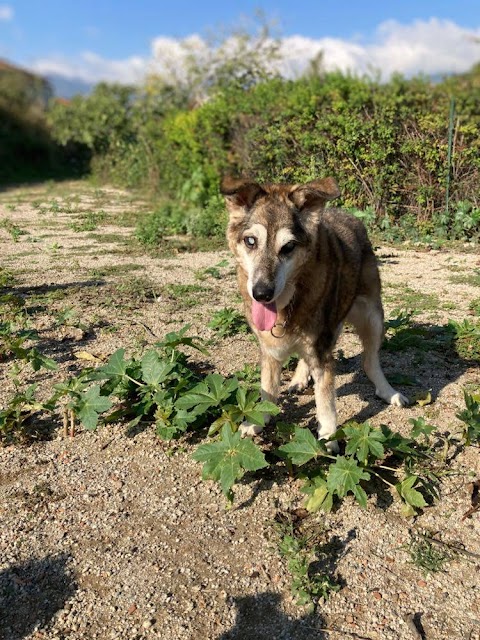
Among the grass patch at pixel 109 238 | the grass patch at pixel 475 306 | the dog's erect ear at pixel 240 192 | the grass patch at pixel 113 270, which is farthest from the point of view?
the grass patch at pixel 109 238

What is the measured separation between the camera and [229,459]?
293 cm

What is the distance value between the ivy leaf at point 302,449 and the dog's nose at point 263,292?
2.64 ft

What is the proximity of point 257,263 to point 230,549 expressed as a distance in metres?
1.63

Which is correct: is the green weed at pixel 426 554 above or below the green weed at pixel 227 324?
below

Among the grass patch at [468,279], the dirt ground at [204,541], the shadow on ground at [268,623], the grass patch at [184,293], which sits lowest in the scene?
the shadow on ground at [268,623]

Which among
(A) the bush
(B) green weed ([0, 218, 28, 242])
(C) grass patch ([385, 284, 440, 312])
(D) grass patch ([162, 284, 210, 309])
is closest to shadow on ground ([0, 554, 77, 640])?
(D) grass patch ([162, 284, 210, 309])

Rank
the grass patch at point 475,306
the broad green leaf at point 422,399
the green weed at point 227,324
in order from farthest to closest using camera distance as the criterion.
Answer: the grass patch at point 475,306 < the green weed at point 227,324 < the broad green leaf at point 422,399

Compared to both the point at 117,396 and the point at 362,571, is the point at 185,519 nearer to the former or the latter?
the point at 362,571

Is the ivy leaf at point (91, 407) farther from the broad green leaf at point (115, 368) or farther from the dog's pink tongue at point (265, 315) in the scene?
the dog's pink tongue at point (265, 315)

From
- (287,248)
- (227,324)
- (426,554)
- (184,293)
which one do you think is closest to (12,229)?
(184,293)

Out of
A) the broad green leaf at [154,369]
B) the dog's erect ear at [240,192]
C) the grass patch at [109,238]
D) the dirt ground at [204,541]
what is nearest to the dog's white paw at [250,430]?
the dirt ground at [204,541]

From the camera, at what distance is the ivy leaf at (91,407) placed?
11.3ft

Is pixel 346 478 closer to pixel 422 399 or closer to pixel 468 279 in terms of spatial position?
pixel 422 399

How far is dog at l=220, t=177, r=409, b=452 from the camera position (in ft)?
10.7
